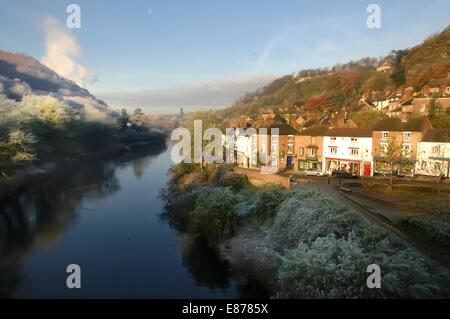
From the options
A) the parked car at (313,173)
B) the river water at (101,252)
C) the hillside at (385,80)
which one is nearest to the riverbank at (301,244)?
the river water at (101,252)

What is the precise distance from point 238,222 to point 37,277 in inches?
432

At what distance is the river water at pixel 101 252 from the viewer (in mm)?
15195

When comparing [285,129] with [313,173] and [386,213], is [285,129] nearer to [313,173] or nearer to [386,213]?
[313,173]

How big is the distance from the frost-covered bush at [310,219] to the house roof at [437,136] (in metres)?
14.9

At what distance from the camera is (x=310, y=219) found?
16.7 metres

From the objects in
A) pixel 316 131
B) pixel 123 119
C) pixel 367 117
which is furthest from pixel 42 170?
pixel 123 119

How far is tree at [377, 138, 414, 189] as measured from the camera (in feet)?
87.1

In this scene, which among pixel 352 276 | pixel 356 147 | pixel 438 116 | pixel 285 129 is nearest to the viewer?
pixel 352 276

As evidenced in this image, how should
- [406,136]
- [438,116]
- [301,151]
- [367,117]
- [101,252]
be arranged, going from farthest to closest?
1. [367,117]
2. [301,151]
3. [438,116]
4. [406,136]
5. [101,252]

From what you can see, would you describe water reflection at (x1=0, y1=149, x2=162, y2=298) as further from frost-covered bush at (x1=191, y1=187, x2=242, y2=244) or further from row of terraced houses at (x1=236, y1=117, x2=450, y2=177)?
row of terraced houses at (x1=236, y1=117, x2=450, y2=177)

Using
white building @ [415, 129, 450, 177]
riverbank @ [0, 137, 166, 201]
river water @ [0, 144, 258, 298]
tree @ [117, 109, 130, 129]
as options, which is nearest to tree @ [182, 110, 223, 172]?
river water @ [0, 144, 258, 298]

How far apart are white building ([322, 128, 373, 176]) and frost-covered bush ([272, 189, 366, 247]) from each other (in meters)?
14.1

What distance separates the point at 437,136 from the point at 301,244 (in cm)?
2162
